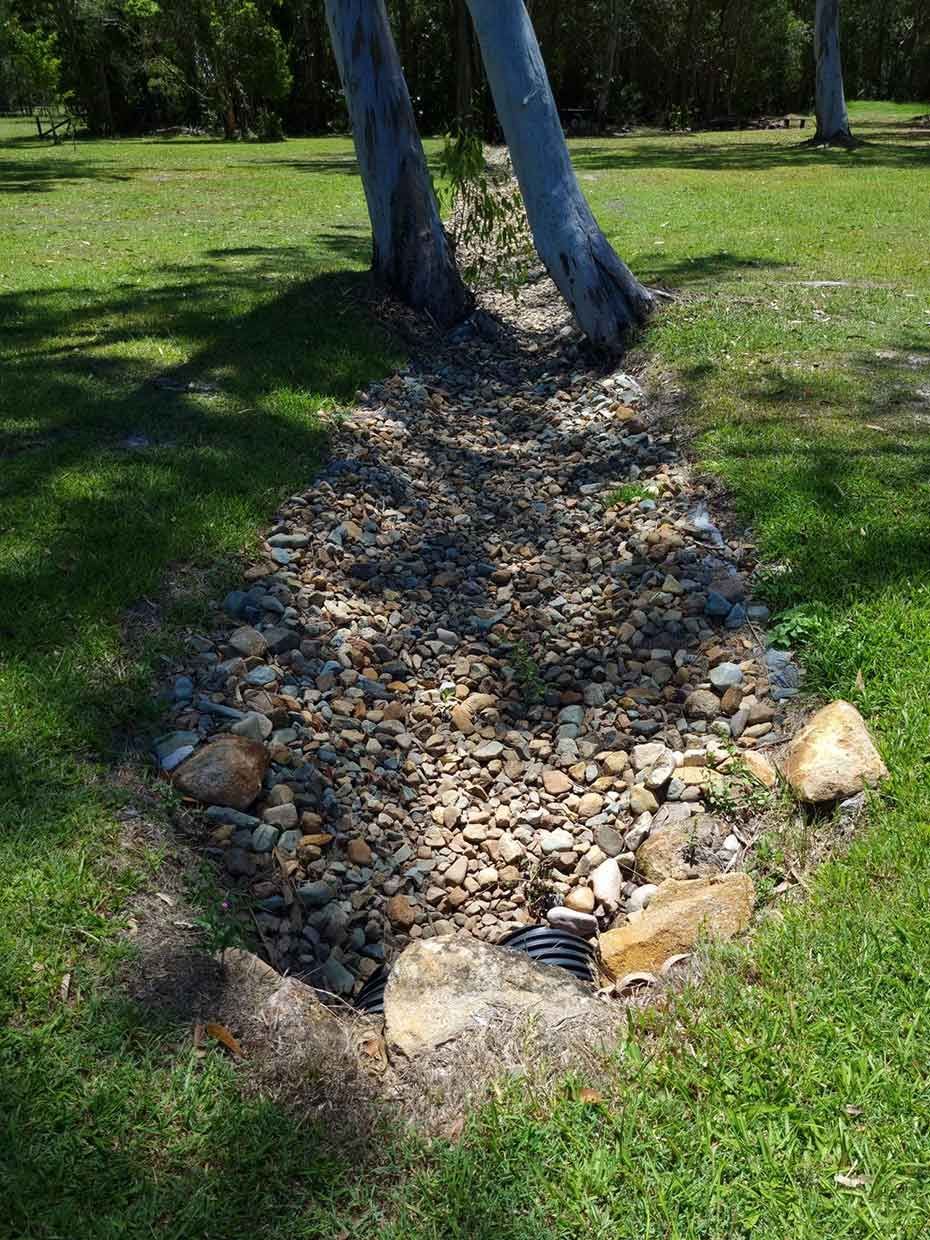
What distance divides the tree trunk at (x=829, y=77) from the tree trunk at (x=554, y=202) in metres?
16.6

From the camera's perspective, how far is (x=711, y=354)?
22.4ft

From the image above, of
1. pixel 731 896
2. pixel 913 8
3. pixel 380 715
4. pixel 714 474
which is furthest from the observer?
pixel 913 8

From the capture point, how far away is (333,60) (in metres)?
33.6

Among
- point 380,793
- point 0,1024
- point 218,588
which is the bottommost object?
point 380,793

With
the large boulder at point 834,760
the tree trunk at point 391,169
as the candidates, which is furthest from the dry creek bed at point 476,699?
the tree trunk at point 391,169

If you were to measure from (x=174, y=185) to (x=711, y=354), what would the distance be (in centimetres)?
1477

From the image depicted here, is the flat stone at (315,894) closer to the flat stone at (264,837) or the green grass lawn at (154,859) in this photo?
the flat stone at (264,837)

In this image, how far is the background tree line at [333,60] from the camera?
93.9 ft

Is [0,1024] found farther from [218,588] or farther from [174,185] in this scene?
[174,185]

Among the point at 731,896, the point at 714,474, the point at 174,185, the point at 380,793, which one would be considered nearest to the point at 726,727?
the point at 731,896

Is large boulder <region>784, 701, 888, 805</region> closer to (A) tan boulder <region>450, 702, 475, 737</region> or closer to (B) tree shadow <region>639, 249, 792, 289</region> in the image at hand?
(A) tan boulder <region>450, 702, 475, 737</region>

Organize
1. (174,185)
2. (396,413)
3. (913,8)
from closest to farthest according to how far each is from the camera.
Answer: (396,413) < (174,185) < (913,8)

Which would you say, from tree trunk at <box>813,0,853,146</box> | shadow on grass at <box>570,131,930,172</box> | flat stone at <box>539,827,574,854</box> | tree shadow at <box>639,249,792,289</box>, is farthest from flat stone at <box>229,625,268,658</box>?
tree trunk at <box>813,0,853,146</box>

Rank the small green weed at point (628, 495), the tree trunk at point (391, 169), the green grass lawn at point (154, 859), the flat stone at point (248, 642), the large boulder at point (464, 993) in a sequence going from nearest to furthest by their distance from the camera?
the green grass lawn at point (154, 859) < the large boulder at point (464, 993) < the flat stone at point (248, 642) < the small green weed at point (628, 495) < the tree trunk at point (391, 169)
